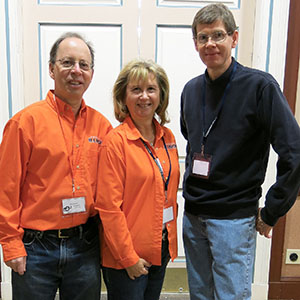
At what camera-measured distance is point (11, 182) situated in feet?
3.56

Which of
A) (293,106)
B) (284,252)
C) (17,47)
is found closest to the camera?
(17,47)

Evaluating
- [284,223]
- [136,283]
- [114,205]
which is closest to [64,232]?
[114,205]

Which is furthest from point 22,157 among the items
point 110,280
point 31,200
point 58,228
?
point 110,280

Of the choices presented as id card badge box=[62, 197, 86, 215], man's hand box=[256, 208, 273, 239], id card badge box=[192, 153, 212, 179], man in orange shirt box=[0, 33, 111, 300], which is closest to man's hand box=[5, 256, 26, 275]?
man in orange shirt box=[0, 33, 111, 300]

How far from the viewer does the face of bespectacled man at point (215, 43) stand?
44.6 inches

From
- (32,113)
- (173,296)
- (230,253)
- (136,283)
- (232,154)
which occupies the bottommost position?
(173,296)

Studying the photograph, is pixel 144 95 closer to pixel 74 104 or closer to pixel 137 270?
pixel 74 104

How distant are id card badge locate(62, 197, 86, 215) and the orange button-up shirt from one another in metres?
0.06

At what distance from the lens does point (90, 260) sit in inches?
47.4

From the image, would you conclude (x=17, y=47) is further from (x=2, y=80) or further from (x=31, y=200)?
(x=31, y=200)

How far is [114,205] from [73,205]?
15 centimetres

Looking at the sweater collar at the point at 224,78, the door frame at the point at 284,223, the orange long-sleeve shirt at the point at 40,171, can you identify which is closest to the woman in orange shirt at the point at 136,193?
the orange long-sleeve shirt at the point at 40,171

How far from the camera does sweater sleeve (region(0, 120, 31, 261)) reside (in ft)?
3.52

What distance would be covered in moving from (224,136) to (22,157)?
2.45ft
